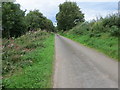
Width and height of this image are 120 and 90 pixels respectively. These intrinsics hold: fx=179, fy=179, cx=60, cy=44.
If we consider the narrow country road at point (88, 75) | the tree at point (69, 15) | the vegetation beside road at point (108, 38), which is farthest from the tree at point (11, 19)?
the narrow country road at point (88, 75)

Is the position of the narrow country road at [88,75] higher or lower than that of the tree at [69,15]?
lower

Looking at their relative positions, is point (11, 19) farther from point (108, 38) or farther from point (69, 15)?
point (108, 38)

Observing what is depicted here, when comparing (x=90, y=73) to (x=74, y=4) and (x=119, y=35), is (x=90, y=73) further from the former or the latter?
(x=74, y=4)

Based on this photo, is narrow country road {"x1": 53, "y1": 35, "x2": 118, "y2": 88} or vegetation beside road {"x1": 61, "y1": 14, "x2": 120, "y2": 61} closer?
narrow country road {"x1": 53, "y1": 35, "x2": 118, "y2": 88}

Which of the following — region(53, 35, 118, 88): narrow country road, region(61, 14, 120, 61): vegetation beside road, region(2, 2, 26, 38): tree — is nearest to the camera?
region(53, 35, 118, 88): narrow country road

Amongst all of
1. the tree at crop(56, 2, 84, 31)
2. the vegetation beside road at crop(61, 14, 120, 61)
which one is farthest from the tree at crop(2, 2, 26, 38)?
the vegetation beside road at crop(61, 14, 120, 61)

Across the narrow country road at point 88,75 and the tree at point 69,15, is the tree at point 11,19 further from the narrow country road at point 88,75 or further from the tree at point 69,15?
the narrow country road at point 88,75

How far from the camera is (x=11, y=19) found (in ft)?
123

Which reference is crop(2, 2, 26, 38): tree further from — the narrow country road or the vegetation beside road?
the narrow country road

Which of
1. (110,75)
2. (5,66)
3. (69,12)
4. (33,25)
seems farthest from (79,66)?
(33,25)

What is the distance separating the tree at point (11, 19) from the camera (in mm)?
36016

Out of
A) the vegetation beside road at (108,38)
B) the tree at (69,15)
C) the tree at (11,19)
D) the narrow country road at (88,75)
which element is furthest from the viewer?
the tree at (69,15)

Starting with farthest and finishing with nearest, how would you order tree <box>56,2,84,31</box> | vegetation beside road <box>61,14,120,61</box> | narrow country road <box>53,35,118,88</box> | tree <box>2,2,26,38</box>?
tree <box>56,2,84,31</box>, tree <box>2,2,26,38</box>, vegetation beside road <box>61,14,120,61</box>, narrow country road <box>53,35,118,88</box>

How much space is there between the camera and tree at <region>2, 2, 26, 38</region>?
36.0 m
